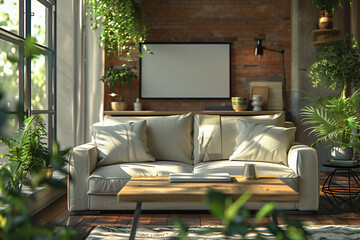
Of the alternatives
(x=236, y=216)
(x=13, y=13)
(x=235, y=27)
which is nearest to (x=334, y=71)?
(x=235, y=27)

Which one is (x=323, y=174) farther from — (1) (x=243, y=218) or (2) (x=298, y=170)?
(1) (x=243, y=218)

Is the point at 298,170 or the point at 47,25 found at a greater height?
the point at 47,25

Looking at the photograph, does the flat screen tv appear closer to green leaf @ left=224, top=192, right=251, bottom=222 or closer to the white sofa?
the white sofa

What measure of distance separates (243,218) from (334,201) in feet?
13.4

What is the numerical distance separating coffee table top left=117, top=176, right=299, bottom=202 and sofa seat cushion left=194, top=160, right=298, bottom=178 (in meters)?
0.58

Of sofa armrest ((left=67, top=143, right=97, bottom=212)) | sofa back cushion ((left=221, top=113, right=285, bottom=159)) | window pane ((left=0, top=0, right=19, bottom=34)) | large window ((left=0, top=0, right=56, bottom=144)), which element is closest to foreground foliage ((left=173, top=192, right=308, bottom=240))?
large window ((left=0, top=0, right=56, bottom=144))

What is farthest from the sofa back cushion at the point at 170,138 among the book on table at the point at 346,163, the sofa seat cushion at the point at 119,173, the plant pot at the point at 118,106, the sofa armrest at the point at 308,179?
the plant pot at the point at 118,106

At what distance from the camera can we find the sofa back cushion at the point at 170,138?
13.4 feet

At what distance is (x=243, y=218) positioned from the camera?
29cm

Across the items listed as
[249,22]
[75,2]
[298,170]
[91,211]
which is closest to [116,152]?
[91,211]

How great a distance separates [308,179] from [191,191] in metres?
1.44

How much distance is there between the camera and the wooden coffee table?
2.43 meters

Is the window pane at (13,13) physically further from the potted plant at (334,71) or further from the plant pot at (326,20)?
the plant pot at (326,20)

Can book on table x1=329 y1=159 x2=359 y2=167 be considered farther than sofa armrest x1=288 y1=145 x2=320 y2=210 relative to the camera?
Yes
